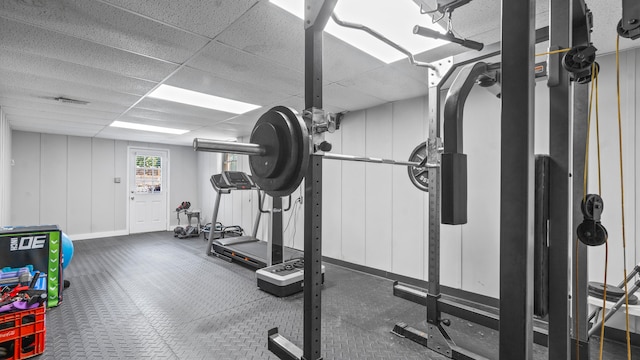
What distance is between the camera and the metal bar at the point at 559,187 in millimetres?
934

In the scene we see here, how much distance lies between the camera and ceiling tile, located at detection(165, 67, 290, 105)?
2.80 m

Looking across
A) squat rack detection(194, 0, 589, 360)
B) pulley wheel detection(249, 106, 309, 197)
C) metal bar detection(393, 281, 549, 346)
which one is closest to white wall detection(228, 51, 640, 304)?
metal bar detection(393, 281, 549, 346)

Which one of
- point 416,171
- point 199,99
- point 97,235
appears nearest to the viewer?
point 416,171

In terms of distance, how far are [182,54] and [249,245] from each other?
11.3 feet

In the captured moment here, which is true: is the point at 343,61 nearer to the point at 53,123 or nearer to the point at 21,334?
the point at 21,334

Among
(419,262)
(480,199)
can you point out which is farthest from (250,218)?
(480,199)

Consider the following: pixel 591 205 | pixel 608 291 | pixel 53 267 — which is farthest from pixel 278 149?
pixel 53 267

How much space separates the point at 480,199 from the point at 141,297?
12.4 ft

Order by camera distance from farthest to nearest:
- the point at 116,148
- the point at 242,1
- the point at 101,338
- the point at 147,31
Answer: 1. the point at 116,148
2. the point at 101,338
3. the point at 147,31
4. the point at 242,1

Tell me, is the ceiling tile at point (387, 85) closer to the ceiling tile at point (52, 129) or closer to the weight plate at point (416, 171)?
the weight plate at point (416, 171)

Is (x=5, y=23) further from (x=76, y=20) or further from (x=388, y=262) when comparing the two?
(x=388, y=262)

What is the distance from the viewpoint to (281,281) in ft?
10.3

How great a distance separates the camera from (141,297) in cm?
318

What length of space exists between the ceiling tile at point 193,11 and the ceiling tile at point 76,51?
694 millimetres
